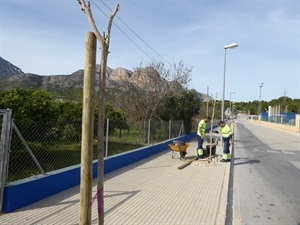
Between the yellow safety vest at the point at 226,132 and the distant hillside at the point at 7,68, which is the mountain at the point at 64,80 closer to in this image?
the distant hillside at the point at 7,68

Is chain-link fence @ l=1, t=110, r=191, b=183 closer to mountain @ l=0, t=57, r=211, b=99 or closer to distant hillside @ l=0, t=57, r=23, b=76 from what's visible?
mountain @ l=0, t=57, r=211, b=99

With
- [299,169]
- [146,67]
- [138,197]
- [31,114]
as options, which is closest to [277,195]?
[138,197]

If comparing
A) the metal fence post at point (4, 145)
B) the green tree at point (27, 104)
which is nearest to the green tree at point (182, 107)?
the green tree at point (27, 104)

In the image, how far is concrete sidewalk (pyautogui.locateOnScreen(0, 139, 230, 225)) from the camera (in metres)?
5.54

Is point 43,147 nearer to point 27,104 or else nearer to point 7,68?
point 27,104

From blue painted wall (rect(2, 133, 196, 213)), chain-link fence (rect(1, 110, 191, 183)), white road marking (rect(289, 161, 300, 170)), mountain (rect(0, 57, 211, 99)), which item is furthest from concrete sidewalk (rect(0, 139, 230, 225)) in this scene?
white road marking (rect(289, 161, 300, 170))

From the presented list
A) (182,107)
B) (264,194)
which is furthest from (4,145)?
(182,107)

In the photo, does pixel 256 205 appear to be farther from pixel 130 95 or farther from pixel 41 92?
pixel 130 95

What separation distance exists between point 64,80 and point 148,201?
5827 centimetres

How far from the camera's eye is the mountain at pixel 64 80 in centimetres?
2156

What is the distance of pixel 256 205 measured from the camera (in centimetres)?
753

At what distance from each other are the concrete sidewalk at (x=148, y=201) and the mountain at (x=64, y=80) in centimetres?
232

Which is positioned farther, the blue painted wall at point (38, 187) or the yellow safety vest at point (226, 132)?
the yellow safety vest at point (226, 132)

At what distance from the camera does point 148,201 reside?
691 cm
